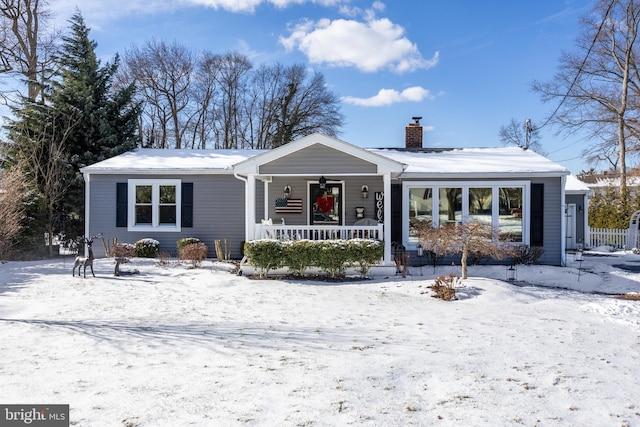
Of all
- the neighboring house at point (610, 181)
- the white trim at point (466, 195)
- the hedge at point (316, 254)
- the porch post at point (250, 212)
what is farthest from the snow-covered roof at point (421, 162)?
the neighboring house at point (610, 181)

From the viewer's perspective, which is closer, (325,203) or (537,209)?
(537,209)

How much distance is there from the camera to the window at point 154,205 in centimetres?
1314

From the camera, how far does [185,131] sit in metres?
30.2

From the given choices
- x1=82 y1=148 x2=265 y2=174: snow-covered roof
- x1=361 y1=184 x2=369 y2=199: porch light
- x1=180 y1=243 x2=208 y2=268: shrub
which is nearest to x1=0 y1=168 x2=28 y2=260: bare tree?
x1=82 y1=148 x2=265 y2=174: snow-covered roof

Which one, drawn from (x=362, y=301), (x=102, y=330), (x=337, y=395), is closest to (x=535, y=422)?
(x=337, y=395)

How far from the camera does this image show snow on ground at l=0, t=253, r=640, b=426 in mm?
3350

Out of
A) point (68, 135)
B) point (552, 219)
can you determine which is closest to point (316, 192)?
point (552, 219)

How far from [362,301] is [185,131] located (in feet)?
85.1

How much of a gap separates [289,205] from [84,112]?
36.2 feet

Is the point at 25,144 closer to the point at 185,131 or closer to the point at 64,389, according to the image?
the point at 185,131

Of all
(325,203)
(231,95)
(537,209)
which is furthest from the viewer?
(231,95)

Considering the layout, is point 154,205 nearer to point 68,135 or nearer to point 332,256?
point 332,256

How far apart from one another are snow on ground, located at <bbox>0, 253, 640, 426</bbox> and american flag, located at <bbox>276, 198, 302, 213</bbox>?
4870mm

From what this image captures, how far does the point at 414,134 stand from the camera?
15930 millimetres
